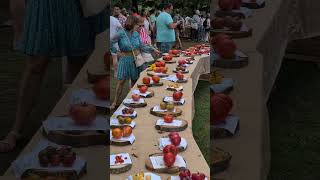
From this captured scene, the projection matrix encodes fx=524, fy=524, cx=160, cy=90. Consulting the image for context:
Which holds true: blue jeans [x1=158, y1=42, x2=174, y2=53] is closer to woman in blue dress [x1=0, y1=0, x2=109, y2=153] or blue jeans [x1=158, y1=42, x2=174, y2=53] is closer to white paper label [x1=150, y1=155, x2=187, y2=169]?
woman in blue dress [x1=0, y1=0, x2=109, y2=153]

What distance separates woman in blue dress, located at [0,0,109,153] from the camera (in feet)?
5.09

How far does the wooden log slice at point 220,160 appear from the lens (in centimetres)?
115

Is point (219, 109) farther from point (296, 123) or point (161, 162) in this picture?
point (296, 123)

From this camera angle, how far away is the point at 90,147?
128 cm

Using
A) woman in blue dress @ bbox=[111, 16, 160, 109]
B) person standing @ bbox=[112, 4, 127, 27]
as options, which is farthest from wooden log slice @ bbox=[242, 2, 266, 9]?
woman in blue dress @ bbox=[111, 16, 160, 109]

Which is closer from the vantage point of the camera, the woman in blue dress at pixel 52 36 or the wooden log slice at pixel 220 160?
the wooden log slice at pixel 220 160

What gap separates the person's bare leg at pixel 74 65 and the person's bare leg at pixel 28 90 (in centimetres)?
9

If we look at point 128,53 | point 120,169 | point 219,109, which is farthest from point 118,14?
point 219,109

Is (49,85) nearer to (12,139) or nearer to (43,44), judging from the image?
(12,139)

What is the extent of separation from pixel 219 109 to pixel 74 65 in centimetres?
63

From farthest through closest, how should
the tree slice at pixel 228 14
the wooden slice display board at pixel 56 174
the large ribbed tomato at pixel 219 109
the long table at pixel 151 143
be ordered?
the tree slice at pixel 228 14, the long table at pixel 151 143, the large ribbed tomato at pixel 219 109, the wooden slice display board at pixel 56 174

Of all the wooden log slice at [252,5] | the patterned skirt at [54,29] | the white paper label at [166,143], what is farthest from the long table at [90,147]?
the wooden log slice at [252,5]

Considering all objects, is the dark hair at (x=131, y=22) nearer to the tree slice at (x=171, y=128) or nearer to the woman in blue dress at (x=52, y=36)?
the tree slice at (x=171, y=128)

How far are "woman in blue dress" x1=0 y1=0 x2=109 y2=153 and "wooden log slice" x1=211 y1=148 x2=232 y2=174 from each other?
0.64m
